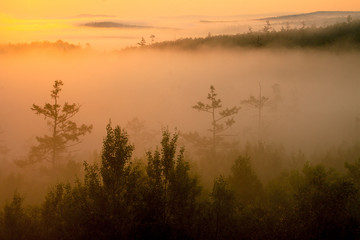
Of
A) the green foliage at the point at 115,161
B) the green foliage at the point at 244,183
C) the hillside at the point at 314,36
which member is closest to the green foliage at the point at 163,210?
the green foliage at the point at 115,161

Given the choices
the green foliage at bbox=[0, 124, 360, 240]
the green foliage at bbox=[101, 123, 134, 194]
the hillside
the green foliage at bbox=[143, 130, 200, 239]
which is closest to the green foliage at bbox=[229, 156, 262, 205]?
the green foliage at bbox=[0, 124, 360, 240]

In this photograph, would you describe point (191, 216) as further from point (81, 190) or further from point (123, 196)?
point (81, 190)

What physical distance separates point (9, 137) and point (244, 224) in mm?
106592

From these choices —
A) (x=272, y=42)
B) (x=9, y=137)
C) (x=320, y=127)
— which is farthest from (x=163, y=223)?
(x=272, y=42)

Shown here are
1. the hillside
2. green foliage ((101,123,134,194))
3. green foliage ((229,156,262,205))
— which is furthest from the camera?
the hillside

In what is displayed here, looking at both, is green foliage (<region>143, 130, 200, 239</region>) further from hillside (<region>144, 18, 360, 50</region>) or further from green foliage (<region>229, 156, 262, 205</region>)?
hillside (<region>144, 18, 360, 50</region>)

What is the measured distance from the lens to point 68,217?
25922 millimetres

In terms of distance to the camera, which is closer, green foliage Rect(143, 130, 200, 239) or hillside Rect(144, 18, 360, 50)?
green foliage Rect(143, 130, 200, 239)

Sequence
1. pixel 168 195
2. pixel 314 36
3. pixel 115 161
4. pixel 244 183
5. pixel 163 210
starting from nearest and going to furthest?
1. pixel 163 210
2. pixel 115 161
3. pixel 168 195
4. pixel 244 183
5. pixel 314 36

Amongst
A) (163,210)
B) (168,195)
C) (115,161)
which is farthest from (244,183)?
(115,161)

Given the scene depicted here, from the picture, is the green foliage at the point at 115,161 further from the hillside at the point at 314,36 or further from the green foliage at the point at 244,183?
the hillside at the point at 314,36

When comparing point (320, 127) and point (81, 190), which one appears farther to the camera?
point (320, 127)

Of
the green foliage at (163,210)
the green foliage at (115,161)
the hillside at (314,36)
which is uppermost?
the hillside at (314,36)

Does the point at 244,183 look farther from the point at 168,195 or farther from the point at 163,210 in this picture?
the point at 163,210
